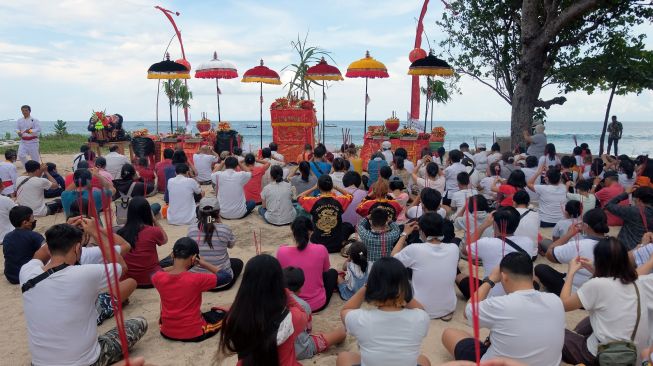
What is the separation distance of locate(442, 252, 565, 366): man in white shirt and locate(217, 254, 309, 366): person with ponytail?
124 centimetres

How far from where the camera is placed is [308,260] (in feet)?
13.7

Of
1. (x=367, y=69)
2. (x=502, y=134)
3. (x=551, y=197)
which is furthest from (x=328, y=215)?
(x=502, y=134)

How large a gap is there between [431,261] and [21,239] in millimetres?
4074

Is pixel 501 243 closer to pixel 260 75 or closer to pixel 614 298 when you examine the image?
pixel 614 298

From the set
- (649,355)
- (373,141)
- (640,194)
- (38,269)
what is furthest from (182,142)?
(649,355)

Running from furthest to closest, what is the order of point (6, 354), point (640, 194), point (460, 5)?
point (460, 5)
point (640, 194)
point (6, 354)

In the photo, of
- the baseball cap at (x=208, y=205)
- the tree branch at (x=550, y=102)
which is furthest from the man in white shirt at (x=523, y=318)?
the tree branch at (x=550, y=102)

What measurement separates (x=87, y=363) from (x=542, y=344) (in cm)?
305

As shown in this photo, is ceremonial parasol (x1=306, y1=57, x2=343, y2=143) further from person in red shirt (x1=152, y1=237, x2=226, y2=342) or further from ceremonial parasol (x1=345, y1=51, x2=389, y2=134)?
person in red shirt (x1=152, y1=237, x2=226, y2=342)

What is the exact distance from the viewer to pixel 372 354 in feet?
8.64

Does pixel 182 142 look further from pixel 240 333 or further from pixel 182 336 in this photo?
pixel 240 333

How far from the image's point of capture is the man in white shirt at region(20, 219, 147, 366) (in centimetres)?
299

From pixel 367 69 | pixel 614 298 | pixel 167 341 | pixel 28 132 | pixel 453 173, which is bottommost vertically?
pixel 167 341

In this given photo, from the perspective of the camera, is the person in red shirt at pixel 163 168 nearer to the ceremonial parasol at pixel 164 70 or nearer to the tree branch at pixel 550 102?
the ceremonial parasol at pixel 164 70
